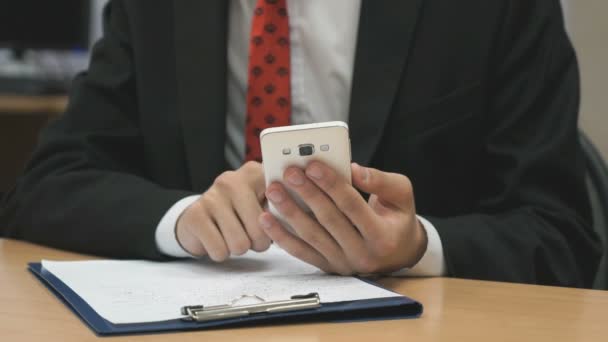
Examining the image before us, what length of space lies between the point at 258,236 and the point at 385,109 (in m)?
0.39

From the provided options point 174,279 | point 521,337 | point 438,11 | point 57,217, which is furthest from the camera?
point 438,11

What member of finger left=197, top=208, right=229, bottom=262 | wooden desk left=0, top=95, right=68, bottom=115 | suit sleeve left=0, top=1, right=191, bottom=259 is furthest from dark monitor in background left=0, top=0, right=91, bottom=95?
finger left=197, top=208, right=229, bottom=262

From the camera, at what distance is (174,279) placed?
2.82 feet

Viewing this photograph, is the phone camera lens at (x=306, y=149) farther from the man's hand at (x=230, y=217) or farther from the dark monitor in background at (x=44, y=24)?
the dark monitor in background at (x=44, y=24)

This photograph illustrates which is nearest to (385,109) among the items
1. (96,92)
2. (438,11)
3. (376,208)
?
(438,11)

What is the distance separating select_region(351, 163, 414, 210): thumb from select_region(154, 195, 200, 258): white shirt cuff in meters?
0.27

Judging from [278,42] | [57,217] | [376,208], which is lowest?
[57,217]

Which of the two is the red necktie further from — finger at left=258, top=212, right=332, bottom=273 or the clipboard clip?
the clipboard clip

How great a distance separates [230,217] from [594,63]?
1.28 m

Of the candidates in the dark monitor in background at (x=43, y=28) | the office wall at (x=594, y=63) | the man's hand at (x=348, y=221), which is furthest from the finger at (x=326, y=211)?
the dark monitor in background at (x=43, y=28)

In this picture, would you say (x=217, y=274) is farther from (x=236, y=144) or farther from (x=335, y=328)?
(x=236, y=144)

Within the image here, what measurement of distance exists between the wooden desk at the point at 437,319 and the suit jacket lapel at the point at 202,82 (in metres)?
0.43

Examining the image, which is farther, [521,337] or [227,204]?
[227,204]

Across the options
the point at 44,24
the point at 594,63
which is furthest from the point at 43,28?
the point at 594,63
